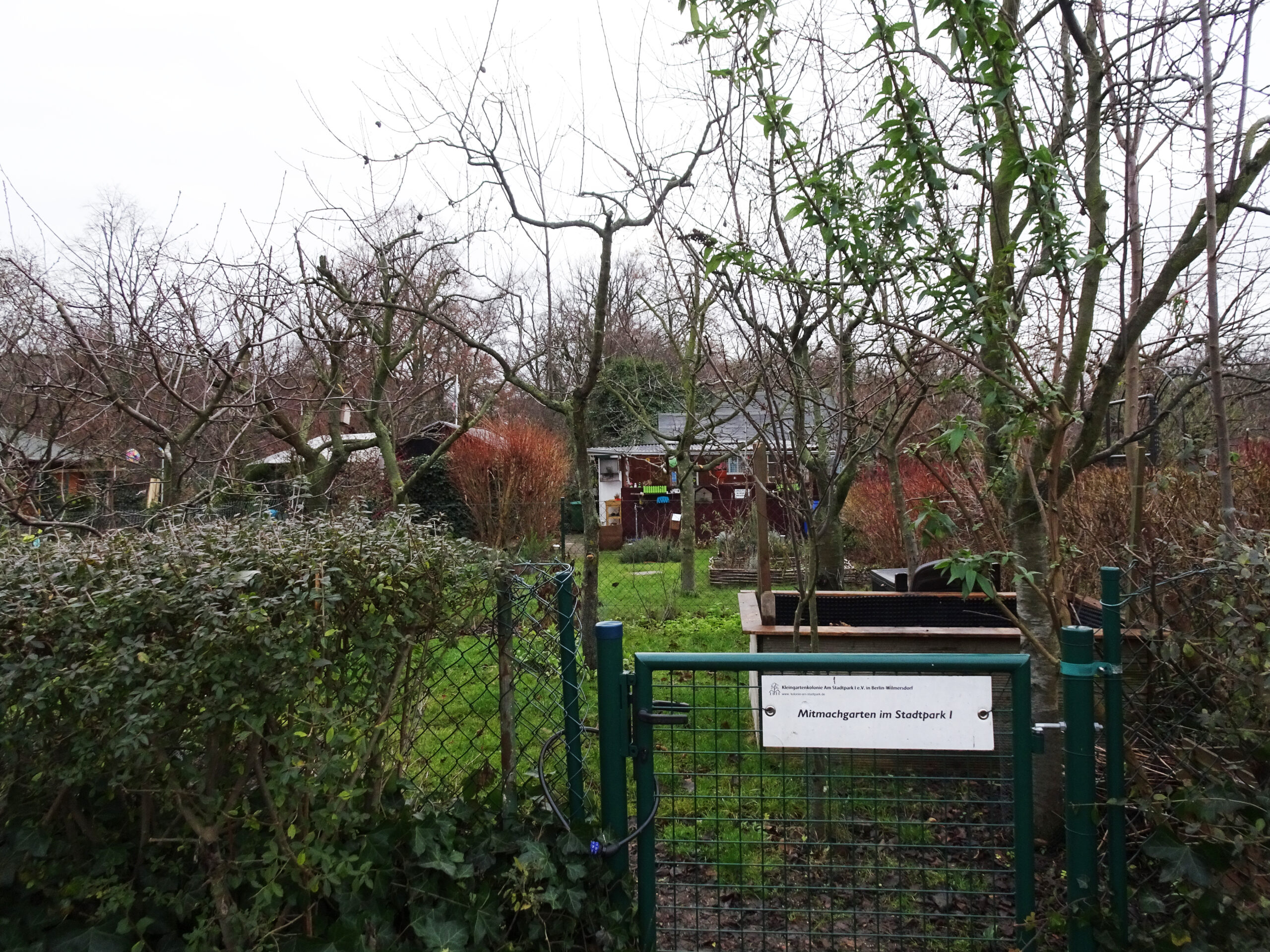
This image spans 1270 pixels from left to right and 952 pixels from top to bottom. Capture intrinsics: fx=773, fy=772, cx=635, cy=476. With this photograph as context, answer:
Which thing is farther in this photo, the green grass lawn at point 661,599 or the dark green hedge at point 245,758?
the green grass lawn at point 661,599

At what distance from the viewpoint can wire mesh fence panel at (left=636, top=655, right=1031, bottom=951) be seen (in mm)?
2266

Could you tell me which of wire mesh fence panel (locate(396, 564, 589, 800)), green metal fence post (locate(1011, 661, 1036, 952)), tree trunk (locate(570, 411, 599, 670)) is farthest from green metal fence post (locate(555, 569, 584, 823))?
tree trunk (locate(570, 411, 599, 670))

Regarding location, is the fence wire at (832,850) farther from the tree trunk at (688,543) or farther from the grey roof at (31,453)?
the tree trunk at (688,543)

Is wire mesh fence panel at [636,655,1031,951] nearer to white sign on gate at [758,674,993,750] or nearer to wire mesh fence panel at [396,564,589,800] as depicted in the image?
white sign on gate at [758,674,993,750]

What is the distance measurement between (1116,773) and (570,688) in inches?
61.9

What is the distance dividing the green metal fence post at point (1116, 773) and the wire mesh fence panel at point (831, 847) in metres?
0.24

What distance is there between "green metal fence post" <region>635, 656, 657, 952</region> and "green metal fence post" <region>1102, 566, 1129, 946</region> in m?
1.24

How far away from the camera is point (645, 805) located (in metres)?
2.24

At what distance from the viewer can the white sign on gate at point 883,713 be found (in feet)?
7.04

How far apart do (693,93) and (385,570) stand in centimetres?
328

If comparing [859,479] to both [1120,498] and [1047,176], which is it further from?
[1047,176]

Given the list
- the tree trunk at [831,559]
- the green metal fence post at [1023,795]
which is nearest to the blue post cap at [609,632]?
the green metal fence post at [1023,795]

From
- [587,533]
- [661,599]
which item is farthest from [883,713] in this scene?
[661,599]

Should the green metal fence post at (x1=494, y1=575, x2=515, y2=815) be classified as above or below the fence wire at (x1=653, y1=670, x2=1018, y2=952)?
above
